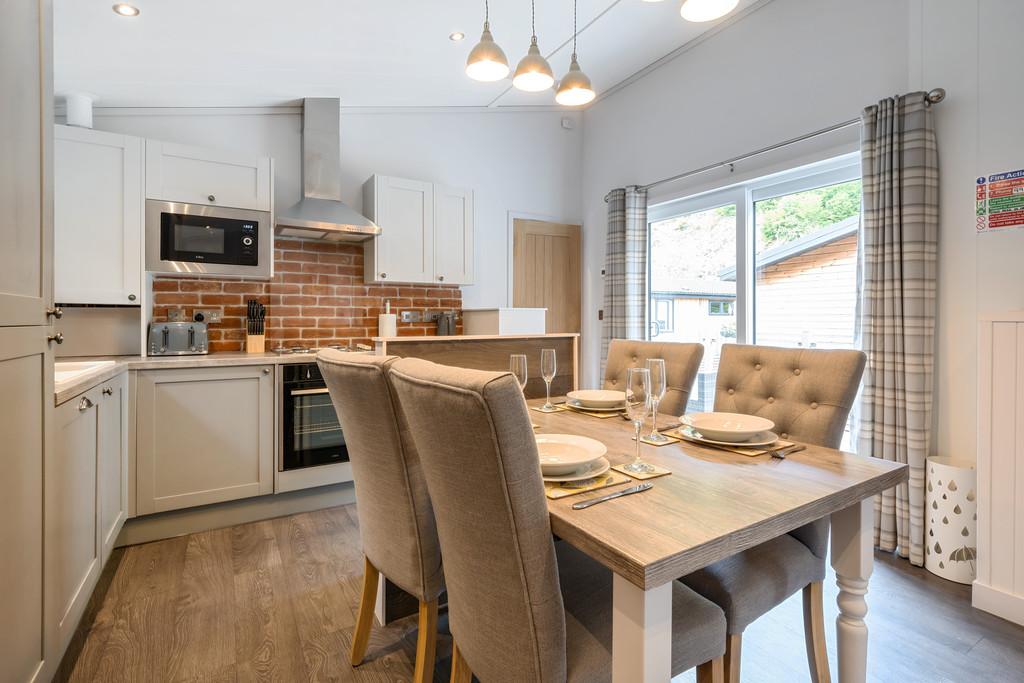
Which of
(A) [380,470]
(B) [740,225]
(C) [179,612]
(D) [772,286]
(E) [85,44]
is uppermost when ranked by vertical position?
(E) [85,44]

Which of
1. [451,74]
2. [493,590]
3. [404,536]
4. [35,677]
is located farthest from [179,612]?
[451,74]

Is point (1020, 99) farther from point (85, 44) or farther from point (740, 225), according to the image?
point (85, 44)

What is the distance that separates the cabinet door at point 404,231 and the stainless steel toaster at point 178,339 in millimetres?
1125

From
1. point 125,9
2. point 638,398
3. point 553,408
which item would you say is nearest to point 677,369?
point 553,408

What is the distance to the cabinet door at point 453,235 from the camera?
3.67 meters

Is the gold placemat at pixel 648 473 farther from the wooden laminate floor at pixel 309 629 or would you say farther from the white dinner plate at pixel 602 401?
the wooden laminate floor at pixel 309 629

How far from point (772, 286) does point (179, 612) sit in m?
3.55

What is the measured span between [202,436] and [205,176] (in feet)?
4.78

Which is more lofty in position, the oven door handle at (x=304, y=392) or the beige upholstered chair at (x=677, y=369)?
the beige upholstered chair at (x=677, y=369)

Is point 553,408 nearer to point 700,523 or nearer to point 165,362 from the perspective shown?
point 700,523

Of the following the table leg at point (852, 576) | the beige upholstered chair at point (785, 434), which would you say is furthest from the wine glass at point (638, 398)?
the table leg at point (852, 576)

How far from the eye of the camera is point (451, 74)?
335 centimetres

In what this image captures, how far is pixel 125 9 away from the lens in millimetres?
2113

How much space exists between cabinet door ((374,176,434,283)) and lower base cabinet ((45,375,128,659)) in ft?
5.56
